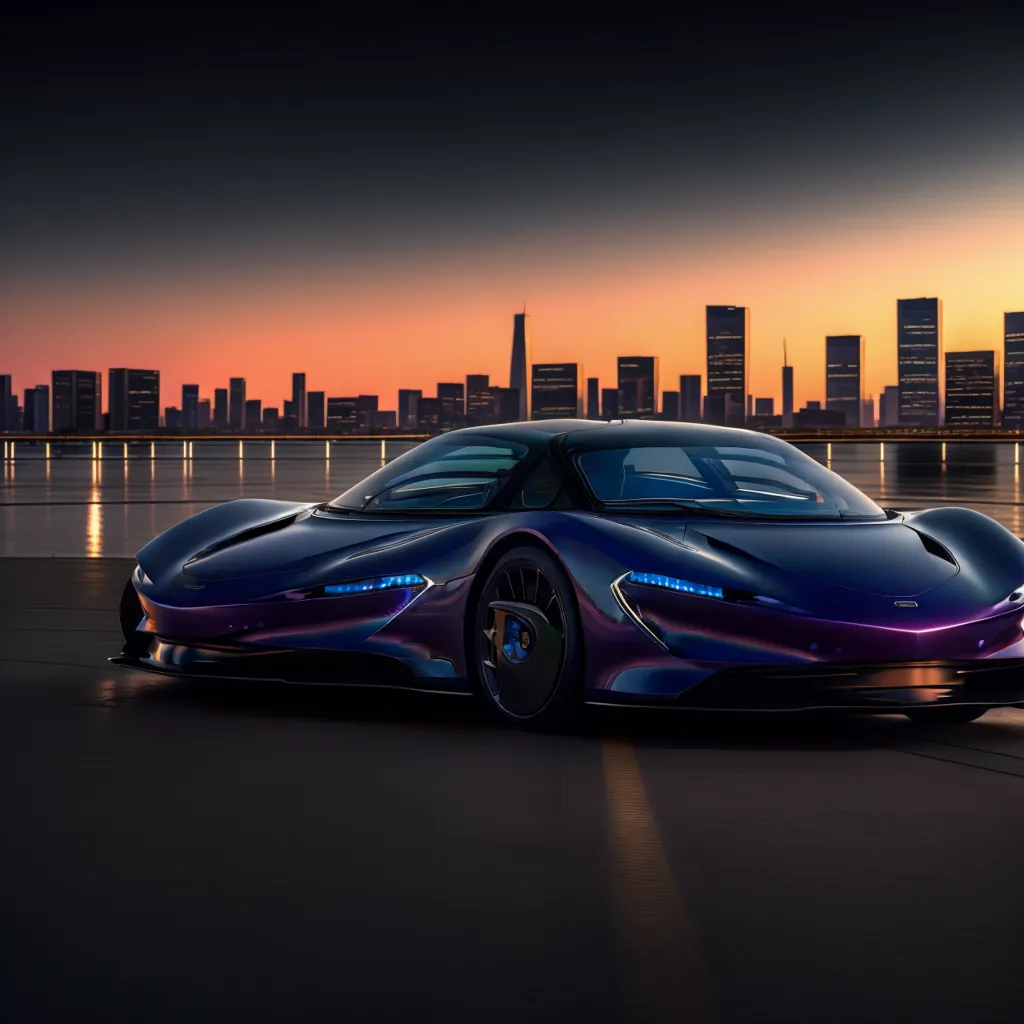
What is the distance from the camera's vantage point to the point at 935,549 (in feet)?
24.7

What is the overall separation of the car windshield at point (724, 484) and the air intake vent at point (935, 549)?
41cm

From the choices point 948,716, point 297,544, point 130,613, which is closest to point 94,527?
point 130,613

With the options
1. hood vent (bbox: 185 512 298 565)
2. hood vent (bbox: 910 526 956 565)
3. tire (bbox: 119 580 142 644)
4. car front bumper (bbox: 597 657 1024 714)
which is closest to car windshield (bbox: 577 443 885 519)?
hood vent (bbox: 910 526 956 565)

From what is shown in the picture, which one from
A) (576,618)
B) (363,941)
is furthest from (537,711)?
(363,941)

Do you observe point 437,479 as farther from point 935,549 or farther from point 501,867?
point 501,867

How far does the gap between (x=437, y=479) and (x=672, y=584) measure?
1.98m

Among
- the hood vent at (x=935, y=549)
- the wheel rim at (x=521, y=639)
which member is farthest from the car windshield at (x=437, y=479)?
the hood vent at (x=935, y=549)

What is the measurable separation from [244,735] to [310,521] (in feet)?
5.11

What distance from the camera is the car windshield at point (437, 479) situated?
838 centimetres

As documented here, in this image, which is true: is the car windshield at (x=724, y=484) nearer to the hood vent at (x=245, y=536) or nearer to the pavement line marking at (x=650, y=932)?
the hood vent at (x=245, y=536)

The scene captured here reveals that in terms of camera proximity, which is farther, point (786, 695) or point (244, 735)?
point (244, 735)

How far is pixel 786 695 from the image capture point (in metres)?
6.85

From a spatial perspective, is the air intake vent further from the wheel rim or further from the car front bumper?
the wheel rim

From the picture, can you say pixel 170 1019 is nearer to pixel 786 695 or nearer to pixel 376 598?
pixel 786 695
